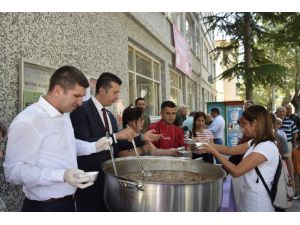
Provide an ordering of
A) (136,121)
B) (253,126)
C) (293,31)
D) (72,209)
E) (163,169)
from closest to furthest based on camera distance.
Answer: (72,209), (253,126), (163,169), (136,121), (293,31)

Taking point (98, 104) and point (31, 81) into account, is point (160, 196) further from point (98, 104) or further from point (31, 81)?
point (31, 81)

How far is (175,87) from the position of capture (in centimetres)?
1132

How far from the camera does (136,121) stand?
3523 millimetres

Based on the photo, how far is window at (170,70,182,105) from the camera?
10.8 m

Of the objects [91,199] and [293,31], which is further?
[293,31]

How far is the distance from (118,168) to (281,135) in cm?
327

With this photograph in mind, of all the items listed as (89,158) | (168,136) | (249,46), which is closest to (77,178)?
(89,158)

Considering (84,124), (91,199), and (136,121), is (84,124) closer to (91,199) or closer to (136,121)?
(91,199)

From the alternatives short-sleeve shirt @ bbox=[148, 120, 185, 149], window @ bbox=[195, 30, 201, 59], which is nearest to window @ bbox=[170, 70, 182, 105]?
window @ bbox=[195, 30, 201, 59]

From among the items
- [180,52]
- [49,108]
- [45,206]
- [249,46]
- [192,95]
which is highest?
[249,46]

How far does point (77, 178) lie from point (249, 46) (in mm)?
9656

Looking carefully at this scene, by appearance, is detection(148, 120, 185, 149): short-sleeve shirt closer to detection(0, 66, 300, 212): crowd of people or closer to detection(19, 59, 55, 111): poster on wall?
detection(0, 66, 300, 212): crowd of people

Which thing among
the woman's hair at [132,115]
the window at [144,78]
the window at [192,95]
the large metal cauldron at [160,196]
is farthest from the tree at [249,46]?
the large metal cauldron at [160,196]

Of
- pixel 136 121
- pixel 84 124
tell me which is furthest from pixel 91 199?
pixel 136 121
